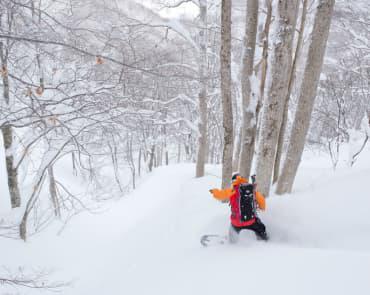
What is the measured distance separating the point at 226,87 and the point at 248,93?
0.68 m

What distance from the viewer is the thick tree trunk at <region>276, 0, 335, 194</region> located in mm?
4086

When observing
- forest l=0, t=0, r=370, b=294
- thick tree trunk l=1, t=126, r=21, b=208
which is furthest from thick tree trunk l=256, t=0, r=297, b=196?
thick tree trunk l=1, t=126, r=21, b=208

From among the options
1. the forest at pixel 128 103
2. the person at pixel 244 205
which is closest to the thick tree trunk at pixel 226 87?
the forest at pixel 128 103

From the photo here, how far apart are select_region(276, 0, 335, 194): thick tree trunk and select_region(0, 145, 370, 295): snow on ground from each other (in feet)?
2.18

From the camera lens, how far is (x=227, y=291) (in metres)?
2.76

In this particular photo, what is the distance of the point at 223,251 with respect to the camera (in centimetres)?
Result: 390

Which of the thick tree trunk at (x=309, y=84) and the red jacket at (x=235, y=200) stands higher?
the thick tree trunk at (x=309, y=84)

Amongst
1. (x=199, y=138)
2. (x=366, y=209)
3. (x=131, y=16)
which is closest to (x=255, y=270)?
(x=366, y=209)

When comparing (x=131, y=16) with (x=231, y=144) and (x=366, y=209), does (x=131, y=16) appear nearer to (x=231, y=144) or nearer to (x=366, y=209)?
(x=231, y=144)

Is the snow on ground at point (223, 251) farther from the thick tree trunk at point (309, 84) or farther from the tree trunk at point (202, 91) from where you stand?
the tree trunk at point (202, 91)

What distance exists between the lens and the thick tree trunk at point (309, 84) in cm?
409

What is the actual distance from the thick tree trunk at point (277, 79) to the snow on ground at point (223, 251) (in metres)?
1.00

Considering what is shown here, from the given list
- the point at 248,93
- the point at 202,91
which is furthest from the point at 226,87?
the point at 202,91

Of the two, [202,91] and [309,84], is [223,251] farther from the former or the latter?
[202,91]
